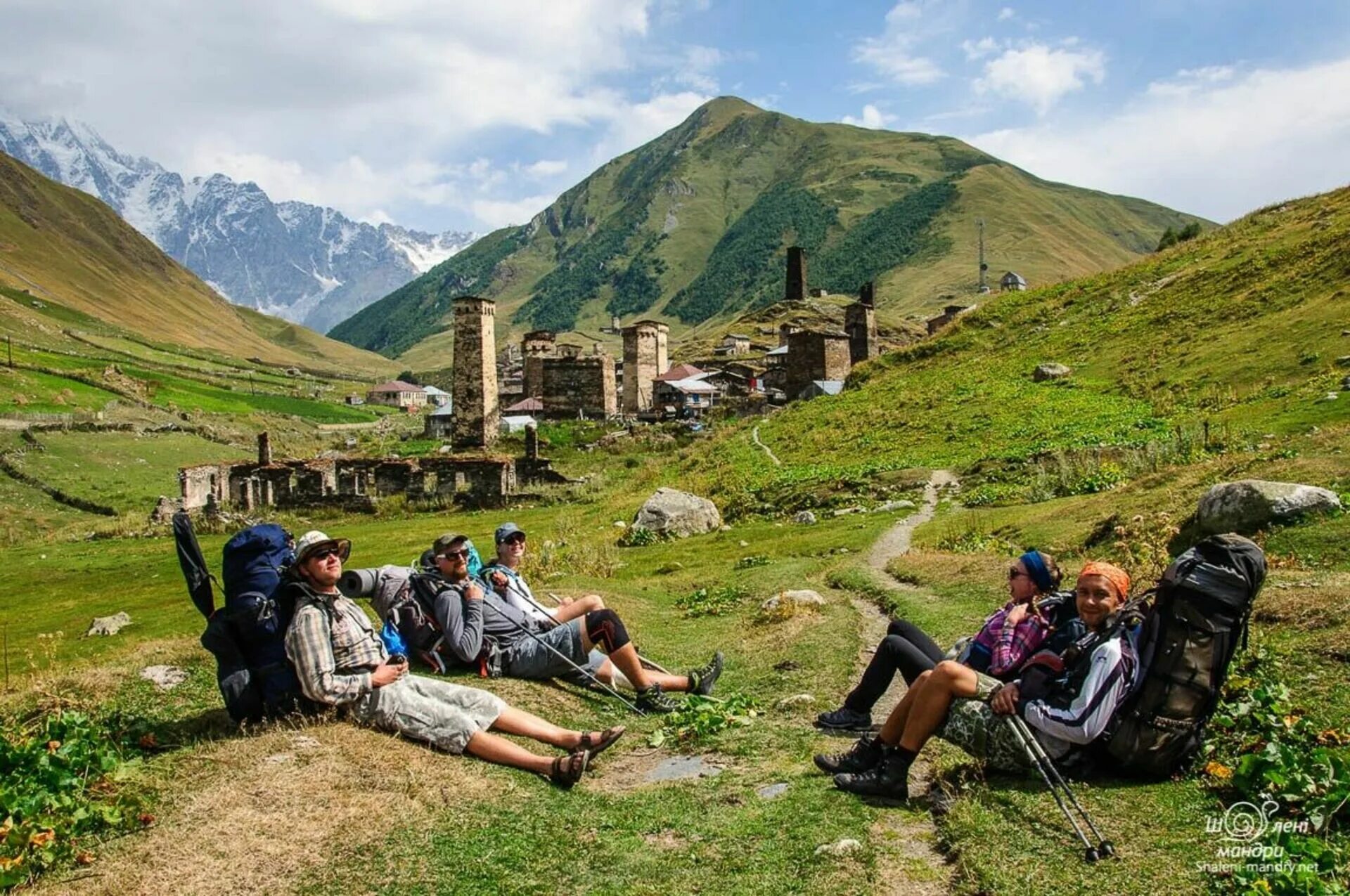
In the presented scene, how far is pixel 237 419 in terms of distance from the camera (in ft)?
274

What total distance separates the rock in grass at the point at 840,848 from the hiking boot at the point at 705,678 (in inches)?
148

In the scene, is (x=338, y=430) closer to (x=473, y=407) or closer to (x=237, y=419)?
(x=237, y=419)

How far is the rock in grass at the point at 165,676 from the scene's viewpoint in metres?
9.30

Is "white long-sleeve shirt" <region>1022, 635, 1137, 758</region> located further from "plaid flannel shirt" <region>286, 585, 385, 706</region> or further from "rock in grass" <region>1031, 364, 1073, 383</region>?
"rock in grass" <region>1031, 364, 1073, 383</region>

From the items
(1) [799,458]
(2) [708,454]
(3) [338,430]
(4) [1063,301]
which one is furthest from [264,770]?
(3) [338,430]

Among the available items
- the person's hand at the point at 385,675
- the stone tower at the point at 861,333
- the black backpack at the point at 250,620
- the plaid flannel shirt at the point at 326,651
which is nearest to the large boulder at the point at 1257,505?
the person's hand at the point at 385,675

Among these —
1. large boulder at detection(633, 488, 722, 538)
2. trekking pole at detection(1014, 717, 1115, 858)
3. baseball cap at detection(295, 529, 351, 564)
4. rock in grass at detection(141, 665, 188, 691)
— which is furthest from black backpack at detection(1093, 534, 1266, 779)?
large boulder at detection(633, 488, 722, 538)

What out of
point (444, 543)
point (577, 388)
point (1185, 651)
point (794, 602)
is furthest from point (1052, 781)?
point (577, 388)

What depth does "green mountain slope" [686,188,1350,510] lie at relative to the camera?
2197 centimetres

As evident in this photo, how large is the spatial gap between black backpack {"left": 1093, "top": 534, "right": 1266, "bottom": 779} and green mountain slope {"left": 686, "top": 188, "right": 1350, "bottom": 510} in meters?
13.2

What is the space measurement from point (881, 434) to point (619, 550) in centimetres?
1275

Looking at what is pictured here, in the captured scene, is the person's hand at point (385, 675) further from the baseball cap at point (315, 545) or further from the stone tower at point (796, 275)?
the stone tower at point (796, 275)

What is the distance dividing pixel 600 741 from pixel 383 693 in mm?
1839

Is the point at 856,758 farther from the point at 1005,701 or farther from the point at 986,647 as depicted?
the point at 986,647
